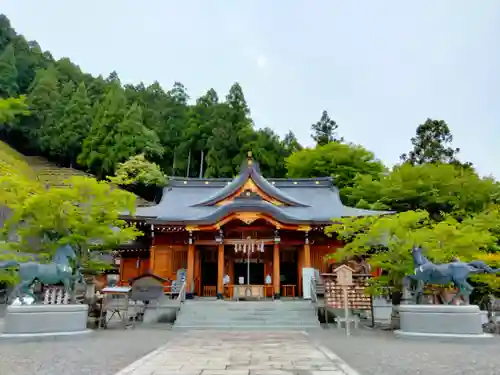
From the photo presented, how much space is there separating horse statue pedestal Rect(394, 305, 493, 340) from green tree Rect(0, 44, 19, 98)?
6262 cm

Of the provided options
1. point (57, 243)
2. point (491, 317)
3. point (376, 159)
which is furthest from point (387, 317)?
point (376, 159)

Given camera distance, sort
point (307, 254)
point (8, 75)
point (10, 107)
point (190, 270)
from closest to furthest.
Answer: point (10, 107) < point (190, 270) < point (307, 254) < point (8, 75)

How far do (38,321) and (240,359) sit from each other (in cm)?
636

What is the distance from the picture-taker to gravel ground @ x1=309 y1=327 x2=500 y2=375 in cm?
669

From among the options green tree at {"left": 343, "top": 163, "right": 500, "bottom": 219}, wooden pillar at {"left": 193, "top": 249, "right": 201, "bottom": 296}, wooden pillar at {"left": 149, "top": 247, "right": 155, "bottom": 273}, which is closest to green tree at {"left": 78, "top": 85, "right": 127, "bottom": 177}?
wooden pillar at {"left": 149, "top": 247, "right": 155, "bottom": 273}

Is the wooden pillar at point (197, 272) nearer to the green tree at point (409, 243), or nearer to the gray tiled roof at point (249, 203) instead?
the gray tiled roof at point (249, 203)

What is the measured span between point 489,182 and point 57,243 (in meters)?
26.1

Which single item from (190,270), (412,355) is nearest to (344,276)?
(412,355)

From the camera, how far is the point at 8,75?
59.7 m

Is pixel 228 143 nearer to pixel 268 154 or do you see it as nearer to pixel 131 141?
pixel 268 154

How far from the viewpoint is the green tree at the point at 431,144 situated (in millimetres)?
38438

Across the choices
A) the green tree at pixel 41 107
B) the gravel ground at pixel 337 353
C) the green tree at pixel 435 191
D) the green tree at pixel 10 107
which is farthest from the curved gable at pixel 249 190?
the green tree at pixel 41 107

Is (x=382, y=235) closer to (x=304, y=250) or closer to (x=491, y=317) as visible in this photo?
(x=491, y=317)

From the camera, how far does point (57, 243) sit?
1255 cm
